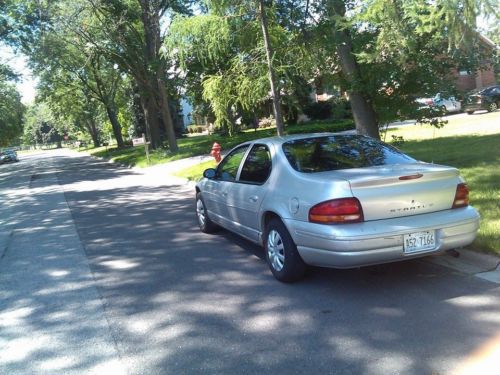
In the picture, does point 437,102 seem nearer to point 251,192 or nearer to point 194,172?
point 251,192

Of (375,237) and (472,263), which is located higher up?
(375,237)

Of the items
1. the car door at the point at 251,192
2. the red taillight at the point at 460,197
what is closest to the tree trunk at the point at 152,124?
the car door at the point at 251,192

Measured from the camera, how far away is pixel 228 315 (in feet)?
15.0

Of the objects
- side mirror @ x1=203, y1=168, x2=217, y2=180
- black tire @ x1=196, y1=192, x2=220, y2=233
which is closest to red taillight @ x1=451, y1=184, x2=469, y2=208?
side mirror @ x1=203, y1=168, x2=217, y2=180

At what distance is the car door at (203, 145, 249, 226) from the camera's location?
21.7ft

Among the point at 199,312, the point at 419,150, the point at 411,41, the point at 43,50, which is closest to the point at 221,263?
the point at 199,312

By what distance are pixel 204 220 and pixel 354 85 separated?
431 centimetres

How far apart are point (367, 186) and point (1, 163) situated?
198 ft

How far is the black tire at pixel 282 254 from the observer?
4996mm

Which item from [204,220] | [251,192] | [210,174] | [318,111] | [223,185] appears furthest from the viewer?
[318,111]

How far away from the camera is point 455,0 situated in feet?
20.8

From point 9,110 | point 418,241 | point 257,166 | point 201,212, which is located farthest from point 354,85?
point 9,110

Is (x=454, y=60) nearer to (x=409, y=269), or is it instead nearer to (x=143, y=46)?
(x=409, y=269)

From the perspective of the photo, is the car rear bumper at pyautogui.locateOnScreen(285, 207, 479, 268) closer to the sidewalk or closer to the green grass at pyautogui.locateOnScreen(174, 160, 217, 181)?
the sidewalk
